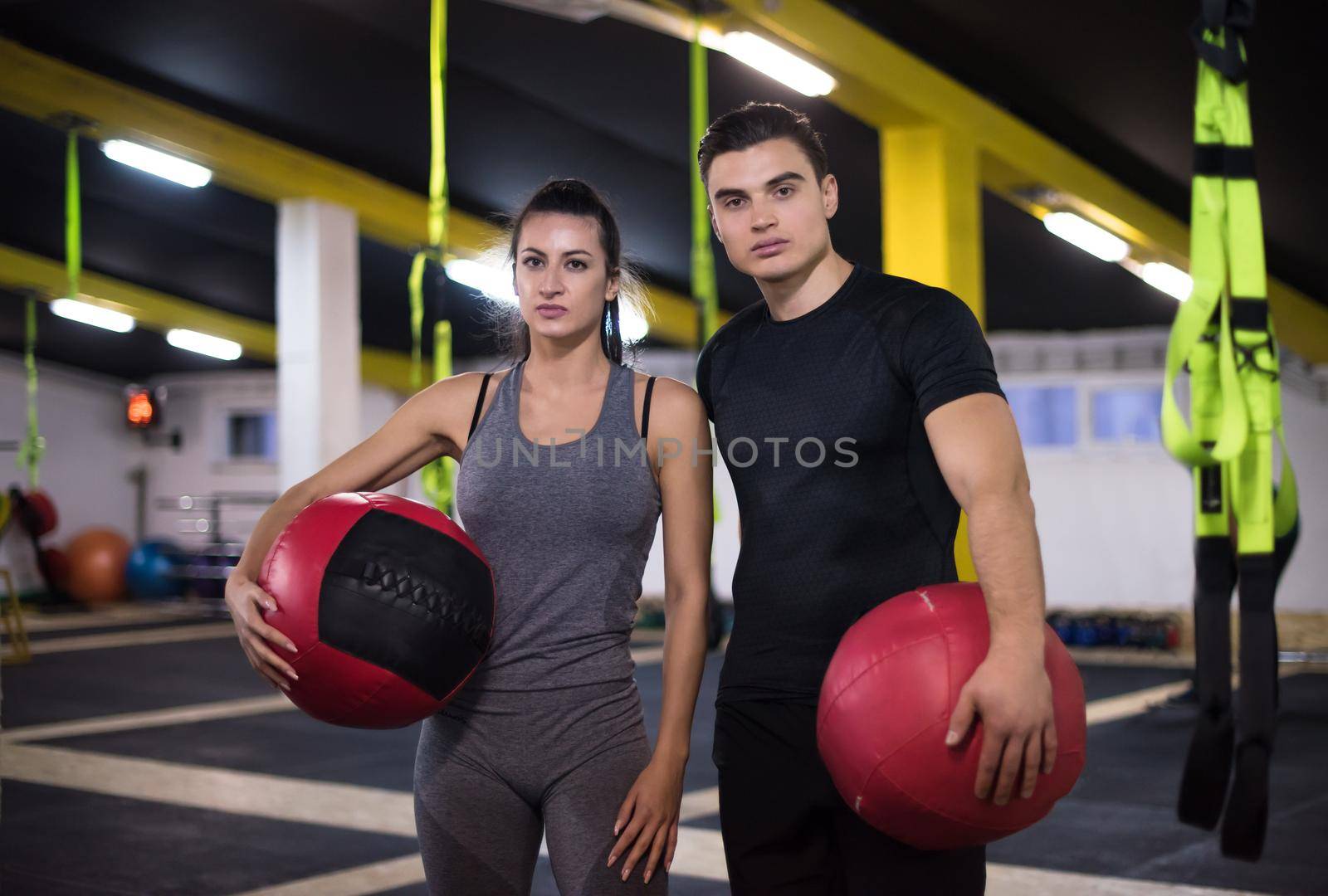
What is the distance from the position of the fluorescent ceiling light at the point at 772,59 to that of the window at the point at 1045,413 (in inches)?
240

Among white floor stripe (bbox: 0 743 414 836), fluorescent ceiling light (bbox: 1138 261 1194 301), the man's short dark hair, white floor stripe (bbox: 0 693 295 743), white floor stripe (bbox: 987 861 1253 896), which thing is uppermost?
fluorescent ceiling light (bbox: 1138 261 1194 301)

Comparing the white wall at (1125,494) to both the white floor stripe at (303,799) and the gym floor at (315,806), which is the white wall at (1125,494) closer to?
the gym floor at (315,806)

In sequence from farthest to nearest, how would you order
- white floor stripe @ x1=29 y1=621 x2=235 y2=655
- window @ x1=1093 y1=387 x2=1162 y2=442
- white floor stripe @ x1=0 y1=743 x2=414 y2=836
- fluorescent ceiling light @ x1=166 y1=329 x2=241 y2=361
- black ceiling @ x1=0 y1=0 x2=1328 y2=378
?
1. fluorescent ceiling light @ x1=166 y1=329 x2=241 y2=361
2. window @ x1=1093 y1=387 x2=1162 y2=442
3. white floor stripe @ x1=29 y1=621 x2=235 y2=655
4. black ceiling @ x1=0 y1=0 x2=1328 y2=378
5. white floor stripe @ x1=0 y1=743 x2=414 y2=836

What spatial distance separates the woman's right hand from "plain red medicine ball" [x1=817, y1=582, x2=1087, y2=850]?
66cm

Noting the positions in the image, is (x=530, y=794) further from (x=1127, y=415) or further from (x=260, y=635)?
(x=1127, y=415)

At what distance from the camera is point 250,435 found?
15102 millimetres

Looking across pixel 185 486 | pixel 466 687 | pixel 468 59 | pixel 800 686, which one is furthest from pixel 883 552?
pixel 185 486

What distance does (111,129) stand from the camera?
23.2 feet

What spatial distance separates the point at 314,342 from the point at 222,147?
134 centimetres

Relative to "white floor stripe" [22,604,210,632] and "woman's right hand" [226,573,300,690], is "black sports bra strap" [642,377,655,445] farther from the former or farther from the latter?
"white floor stripe" [22,604,210,632]

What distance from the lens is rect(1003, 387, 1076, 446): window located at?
10.9 m

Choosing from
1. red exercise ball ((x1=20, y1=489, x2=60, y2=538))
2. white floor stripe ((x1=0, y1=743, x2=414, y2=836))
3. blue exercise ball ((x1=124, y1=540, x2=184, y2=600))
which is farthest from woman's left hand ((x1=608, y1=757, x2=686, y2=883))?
blue exercise ball ((x1=124, y1=540, x2=184, y2=600))

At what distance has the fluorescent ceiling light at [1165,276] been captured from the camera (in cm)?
845

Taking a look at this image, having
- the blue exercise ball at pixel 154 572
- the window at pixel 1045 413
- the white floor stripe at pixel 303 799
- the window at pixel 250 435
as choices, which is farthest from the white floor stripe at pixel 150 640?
the window at pixel 1045 413
